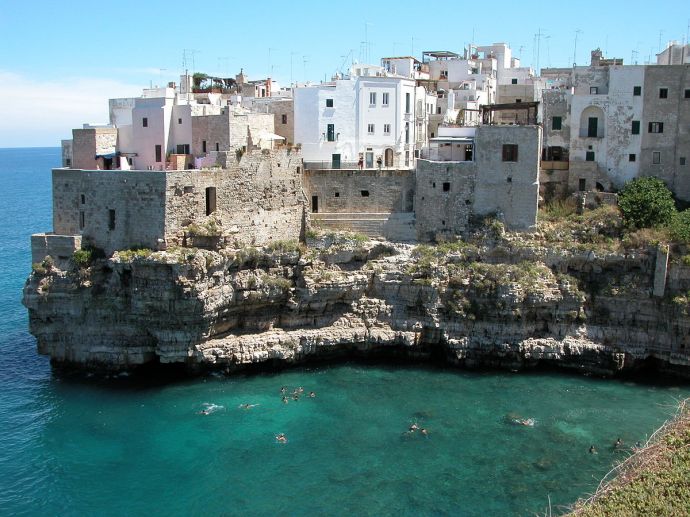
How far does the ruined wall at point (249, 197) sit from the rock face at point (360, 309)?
162 centimetres

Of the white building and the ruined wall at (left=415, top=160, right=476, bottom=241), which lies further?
→ the white building

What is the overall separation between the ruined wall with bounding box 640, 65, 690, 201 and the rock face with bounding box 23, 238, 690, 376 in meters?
7.12

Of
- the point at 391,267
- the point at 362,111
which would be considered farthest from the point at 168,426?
the point at 362,111

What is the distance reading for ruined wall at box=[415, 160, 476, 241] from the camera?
129 ft

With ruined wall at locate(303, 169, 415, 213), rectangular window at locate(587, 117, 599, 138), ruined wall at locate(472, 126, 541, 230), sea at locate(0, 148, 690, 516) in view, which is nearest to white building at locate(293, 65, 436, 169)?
ruined wall at locate(303, 169, 415, 213)

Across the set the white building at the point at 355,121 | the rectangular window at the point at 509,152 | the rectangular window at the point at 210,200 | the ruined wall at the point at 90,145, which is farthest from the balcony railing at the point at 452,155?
the ruined wall at the point at 90,145

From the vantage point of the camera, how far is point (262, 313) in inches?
1490

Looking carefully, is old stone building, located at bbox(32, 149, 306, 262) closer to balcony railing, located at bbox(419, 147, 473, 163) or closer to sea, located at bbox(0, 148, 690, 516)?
sea, located at bbox(0, 148, 690, 516)

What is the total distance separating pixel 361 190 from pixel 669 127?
→ 16732mm

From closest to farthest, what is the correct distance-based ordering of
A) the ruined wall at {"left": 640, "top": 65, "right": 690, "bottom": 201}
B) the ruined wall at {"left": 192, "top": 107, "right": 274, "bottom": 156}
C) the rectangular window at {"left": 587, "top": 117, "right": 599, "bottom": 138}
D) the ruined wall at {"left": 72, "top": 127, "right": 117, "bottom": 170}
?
the ruined wall at {"left": 192, "top": 107, "right": 274, "bottom": 156}, the ruined wall at {"left": 72, "top": 127, "right": 117, "bottom": 170}, the ruined wall at {"left": 640, "top": 65, "right": 690, "bottom": 201}, the rectangular window at {"left": 587, "top": 117, "right": 599, "bottom": 138}

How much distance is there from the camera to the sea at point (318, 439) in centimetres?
2642

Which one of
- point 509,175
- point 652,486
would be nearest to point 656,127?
point 509,175

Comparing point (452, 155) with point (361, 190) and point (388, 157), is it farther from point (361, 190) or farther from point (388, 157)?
point (361, 190)

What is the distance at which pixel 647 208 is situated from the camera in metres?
37.4
